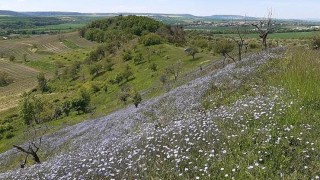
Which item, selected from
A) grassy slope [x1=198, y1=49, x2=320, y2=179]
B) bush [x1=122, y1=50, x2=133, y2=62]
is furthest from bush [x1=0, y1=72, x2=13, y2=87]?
grassy slope [x1=198, y1=49, x2=320, y2=179]

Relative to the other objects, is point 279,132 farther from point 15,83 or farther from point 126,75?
point 15,83

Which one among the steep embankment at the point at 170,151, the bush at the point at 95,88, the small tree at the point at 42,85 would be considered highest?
the steep embankment at the point at 170,151

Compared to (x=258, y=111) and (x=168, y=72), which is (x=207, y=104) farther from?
(x=168, y=72)

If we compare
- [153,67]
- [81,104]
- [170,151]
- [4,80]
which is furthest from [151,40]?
[170,151]

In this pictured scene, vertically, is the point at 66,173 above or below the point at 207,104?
below

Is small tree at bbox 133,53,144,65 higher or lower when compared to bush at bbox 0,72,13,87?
higher

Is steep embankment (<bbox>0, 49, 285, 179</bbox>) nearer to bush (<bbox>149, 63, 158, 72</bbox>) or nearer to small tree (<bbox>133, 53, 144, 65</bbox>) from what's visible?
bush (<bbox>149, 63, 158, 72</bbox>)

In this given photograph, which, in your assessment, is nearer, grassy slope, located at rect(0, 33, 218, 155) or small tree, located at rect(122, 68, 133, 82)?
grassy slope, located at rect(0, 33, 218, 155)

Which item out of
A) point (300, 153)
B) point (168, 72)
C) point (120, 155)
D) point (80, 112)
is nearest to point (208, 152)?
point (300, 153)

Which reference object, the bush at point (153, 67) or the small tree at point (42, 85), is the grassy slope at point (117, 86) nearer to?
the bush at point (153, 67)

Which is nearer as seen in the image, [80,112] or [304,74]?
[304,74]

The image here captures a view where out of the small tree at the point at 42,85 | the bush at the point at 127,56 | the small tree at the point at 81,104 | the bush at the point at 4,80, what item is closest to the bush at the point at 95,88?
the small tree at the point at 81,104
